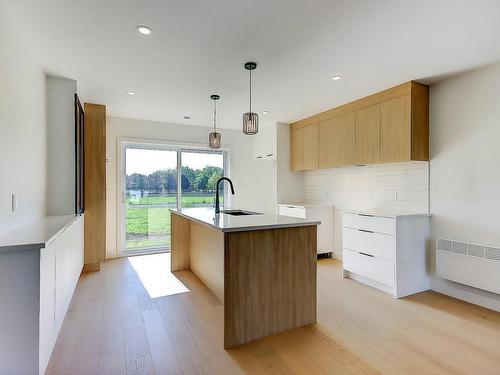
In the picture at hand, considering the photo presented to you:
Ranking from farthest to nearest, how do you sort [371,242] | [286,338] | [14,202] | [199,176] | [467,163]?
1. [199,176]
2. [371,242]
3. [467,163]
4. [286,338]
5. [14,202]

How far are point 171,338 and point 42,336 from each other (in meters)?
0.90

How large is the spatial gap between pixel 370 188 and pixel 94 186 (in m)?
4.00

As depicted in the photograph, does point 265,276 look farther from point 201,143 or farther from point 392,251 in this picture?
point 201,143

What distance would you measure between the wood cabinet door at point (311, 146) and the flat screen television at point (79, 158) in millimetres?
3435

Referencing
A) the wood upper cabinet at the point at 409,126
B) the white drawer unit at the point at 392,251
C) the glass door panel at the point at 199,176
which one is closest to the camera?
the white drawer unit at the point at 392,251

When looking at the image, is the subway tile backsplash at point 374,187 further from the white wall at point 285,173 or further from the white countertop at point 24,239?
the white countertop at point 24,239

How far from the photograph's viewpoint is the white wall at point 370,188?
352cm

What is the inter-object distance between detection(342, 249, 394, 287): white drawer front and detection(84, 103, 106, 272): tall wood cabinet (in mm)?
3465

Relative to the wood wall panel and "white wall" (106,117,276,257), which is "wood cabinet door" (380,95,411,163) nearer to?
the wood wall panel

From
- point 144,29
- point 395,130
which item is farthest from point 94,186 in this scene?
point 395,130

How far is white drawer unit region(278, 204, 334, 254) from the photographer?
467cm

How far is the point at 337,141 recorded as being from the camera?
4.29 meters

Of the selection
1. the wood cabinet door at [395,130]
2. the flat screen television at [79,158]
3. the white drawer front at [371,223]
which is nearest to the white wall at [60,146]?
the flat screen television at [79,158]

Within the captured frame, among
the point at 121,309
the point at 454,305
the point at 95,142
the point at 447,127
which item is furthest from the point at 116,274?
the point at 447,127
